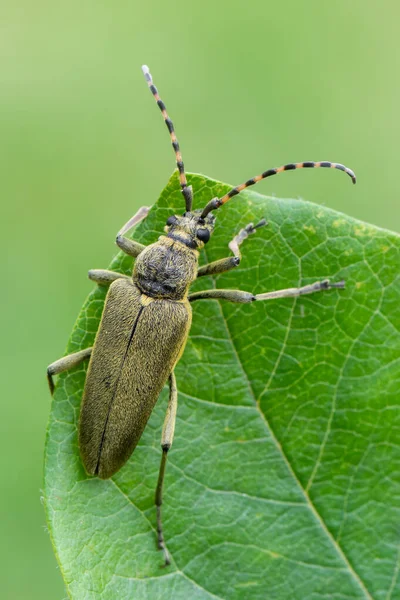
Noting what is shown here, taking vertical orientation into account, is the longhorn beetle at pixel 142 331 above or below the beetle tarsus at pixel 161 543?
above

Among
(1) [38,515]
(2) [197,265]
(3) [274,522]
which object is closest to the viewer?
(3) [274,522]

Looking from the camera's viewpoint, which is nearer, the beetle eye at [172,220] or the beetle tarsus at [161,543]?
the beetle tarsus at [161,543]

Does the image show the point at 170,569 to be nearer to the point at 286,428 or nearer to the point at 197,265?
the point at 286,428

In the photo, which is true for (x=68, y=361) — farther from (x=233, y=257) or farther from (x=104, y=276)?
(x=233, y=257)

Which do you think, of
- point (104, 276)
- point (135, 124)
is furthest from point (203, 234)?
point (135, 124)

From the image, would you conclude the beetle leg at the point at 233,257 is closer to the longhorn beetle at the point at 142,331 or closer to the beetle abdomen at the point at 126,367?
the longhorn beetle at the point at 142,331

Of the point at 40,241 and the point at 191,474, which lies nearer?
the point at 191,474

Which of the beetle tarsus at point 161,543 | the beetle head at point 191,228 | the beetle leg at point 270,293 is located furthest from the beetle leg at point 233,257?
the beetle tarsus at point 161,543

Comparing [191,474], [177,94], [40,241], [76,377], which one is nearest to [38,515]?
[40,241]
